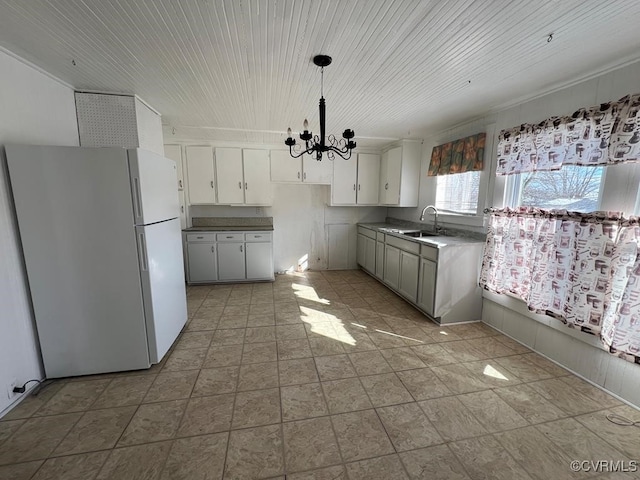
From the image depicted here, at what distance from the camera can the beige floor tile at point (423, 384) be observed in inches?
77.1

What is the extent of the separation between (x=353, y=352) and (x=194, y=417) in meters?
1.36

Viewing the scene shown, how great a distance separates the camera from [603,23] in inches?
58.5

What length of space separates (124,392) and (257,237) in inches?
106

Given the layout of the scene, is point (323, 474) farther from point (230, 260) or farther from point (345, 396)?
point (230, 260)

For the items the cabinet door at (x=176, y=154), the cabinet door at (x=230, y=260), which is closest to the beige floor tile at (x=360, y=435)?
the cabinet door at (x=230, y=260)

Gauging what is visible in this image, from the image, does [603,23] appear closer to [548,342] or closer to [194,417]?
[548,342]

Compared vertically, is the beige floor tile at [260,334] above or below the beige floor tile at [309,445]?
above

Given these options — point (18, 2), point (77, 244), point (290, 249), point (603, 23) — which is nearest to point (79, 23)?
point (18, 2)

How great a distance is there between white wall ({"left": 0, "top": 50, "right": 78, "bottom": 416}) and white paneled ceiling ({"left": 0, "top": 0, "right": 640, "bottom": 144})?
176 millimetres

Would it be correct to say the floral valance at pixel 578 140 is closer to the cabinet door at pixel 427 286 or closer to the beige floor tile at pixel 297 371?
the cabinet door at pixel 427 286

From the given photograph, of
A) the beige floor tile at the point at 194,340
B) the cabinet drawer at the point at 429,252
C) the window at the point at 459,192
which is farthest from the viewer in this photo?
the window at the point at 459,192

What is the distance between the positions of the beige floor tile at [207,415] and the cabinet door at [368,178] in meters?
3.87

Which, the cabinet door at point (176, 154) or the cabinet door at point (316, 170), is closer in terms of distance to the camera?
the cabinet door at point (176, 154)

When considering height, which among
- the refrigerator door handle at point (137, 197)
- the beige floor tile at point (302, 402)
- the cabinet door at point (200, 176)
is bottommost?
the beige floor tile at point (302, 402)
